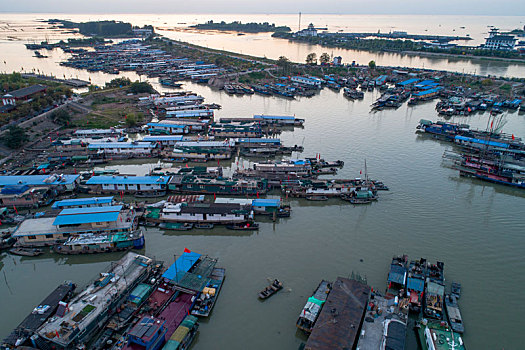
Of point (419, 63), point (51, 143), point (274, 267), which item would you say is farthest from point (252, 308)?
point (419, 63)

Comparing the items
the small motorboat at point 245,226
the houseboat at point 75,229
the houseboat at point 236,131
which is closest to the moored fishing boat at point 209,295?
the small motorboat at point 245,226

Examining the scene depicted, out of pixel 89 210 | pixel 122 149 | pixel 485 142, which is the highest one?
pixel 485 142

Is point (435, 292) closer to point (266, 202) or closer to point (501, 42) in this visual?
point (266, 202)

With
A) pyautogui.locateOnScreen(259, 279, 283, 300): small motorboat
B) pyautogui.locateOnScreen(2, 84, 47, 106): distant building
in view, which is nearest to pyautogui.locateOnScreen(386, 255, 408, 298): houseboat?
pyautogui.locateOnScreen(259, 279, 283, 300): small motorboat

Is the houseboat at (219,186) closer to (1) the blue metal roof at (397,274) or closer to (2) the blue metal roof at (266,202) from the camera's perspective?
(2) the blue metal roof at (266,202)

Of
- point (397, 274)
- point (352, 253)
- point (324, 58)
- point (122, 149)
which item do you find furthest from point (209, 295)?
point (324, 58)

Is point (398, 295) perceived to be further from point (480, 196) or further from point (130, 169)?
point (130, 169)
